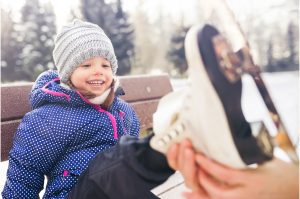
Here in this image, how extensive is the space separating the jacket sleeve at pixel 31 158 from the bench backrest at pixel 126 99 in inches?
13.8

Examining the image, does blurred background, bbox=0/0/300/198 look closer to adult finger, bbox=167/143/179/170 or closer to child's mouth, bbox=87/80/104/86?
child's mouth, bbox=87/80/104/86

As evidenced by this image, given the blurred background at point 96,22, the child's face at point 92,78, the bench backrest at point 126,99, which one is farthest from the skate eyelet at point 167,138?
the blurred background at point 96,22

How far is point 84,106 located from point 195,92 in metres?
0.93

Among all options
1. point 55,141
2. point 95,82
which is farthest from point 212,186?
point 95,82

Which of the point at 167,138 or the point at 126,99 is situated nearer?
the point at 167,138

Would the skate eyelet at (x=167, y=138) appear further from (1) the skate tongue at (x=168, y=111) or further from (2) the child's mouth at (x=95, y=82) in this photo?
(2) the child's mouth at (x=95, y=82)

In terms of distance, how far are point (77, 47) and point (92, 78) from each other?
0.55 feet

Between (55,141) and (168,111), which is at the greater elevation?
(168,111)

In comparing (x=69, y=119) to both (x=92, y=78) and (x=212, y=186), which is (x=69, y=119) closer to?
(x=92, y=78)

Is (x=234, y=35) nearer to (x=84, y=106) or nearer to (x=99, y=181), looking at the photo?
(x=99, y=181)

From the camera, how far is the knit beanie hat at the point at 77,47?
6.01 ft

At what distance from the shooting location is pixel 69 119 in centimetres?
169

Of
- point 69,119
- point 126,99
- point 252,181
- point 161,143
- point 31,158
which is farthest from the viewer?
point 126,99

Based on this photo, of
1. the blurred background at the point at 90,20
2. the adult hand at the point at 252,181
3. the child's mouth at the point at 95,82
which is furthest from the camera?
the blurred background at the point at 90,20
